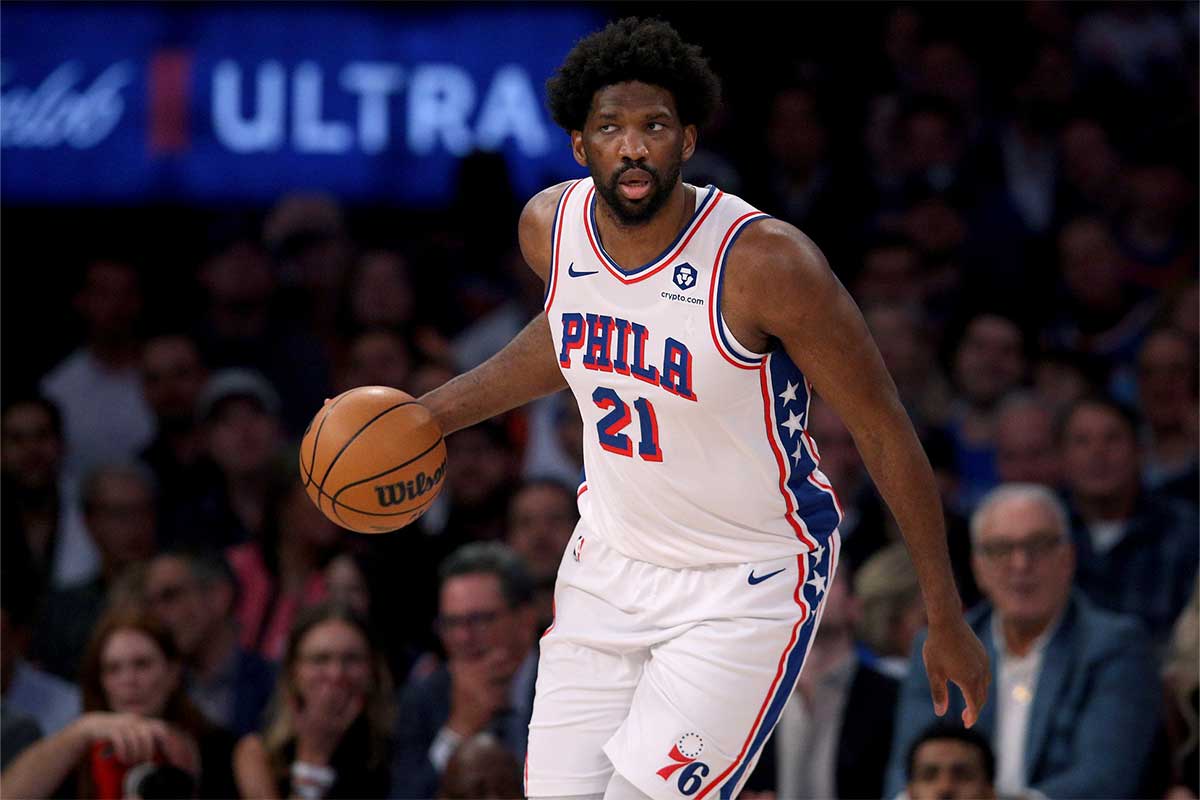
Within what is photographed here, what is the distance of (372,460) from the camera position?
13.7ft

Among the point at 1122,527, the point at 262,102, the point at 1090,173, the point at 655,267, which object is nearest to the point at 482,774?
the point at 655,267

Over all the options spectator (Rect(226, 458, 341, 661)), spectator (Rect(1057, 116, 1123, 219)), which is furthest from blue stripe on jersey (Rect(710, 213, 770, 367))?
spectator (Rect(1057, 116, 1123, 219))

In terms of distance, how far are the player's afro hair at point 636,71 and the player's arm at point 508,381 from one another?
0.35m

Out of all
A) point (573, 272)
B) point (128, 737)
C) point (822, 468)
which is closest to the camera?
point (573, 272)

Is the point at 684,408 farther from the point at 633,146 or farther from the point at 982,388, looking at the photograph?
the point at 982,388

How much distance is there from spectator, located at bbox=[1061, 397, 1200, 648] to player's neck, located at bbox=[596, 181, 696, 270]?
327 cm

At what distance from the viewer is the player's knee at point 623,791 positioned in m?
3.75

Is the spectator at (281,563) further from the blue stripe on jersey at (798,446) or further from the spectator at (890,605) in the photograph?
the blue stripe on jersey at (798,446)

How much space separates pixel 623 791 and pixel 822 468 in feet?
11.4

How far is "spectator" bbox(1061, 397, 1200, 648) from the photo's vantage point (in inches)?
254

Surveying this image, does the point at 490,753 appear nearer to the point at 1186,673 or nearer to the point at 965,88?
the point at 1186,673

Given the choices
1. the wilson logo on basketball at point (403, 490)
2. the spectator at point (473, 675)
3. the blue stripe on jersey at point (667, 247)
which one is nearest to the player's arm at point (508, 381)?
the wilson logo on basketball at point (403, 490)

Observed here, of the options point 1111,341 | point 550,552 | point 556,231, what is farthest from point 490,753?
point 1111,341

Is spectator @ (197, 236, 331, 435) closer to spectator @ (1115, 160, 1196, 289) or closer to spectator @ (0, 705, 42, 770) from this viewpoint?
spectator @ (0, 705, 42, 770)
